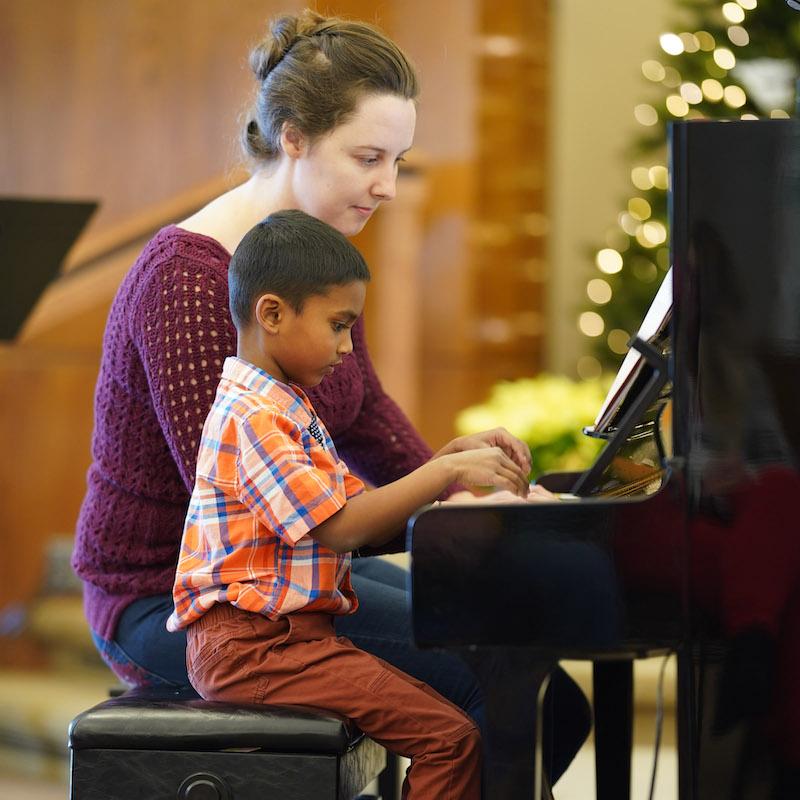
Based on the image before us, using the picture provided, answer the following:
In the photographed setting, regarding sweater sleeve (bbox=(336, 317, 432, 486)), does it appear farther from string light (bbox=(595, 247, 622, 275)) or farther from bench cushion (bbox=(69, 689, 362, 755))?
string light (bbox=(595, 247, 622, 275))

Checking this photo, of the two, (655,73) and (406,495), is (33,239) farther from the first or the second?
(655,73)

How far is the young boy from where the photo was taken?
1.56 meters

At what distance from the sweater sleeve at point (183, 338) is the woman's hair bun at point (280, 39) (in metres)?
0.35

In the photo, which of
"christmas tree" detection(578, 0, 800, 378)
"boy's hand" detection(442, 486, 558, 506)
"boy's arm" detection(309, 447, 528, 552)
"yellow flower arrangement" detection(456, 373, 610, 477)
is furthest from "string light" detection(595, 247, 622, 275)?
"boy's arm" detection(309, 447, 528, 552)

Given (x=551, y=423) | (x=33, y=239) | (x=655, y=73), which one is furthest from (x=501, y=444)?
(x=655, y=73)

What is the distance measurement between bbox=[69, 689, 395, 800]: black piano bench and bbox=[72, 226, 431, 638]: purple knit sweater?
1.06 feet

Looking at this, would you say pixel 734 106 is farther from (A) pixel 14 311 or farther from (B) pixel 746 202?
(B) pixel 746 202

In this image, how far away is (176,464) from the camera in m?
1.88

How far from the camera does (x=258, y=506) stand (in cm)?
157

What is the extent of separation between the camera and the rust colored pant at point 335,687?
158 cm

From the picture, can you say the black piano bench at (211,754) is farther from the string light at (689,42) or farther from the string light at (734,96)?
the string light at (689,42)

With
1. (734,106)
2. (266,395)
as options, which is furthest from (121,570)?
(734,106)

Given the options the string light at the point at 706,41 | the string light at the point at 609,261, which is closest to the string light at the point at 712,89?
the string light at the point at 706,41

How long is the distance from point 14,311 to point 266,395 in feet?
3.47
